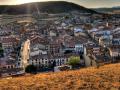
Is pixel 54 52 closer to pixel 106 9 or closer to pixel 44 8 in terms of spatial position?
pixel 44 8

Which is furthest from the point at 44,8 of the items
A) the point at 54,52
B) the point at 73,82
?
the point at 73,82

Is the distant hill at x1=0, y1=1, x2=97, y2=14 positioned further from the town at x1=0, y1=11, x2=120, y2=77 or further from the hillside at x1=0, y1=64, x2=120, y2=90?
the hillside at x1=0, y1=64, x2=120, y2=90

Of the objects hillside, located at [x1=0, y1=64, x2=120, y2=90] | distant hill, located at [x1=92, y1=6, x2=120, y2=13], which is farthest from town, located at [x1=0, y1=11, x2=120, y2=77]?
distant hill, located at [x1=92, y1=6, x2=120, y2=13]

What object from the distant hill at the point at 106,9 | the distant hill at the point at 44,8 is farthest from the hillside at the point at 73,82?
the distant hill at the point at 106,9

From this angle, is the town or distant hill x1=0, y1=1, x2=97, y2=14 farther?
distant hill x1=0, y1=1, x2=97, y2=14

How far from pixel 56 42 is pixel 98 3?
70.8 metres

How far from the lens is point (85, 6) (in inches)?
3959

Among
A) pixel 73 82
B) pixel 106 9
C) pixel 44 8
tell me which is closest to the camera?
pixel 73 82

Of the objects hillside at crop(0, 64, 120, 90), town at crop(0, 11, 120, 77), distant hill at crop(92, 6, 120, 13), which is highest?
hillside at crop(0, 64, 120, 90)

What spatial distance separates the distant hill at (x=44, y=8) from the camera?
306 feet

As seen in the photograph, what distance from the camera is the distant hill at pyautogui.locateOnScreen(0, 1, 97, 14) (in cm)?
9338

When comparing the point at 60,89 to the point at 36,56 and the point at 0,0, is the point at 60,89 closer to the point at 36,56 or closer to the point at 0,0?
the point at 36,56

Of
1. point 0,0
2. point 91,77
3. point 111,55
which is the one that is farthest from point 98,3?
point 91,77

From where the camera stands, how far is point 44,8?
95375 mm
